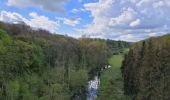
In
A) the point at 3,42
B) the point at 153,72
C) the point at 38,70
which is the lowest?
the point at 38,70

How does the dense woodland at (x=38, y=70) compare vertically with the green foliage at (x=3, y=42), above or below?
below

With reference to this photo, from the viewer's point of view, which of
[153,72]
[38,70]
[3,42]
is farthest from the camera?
[38,70]

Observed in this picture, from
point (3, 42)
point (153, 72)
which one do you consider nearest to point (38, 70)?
point (3, 42)

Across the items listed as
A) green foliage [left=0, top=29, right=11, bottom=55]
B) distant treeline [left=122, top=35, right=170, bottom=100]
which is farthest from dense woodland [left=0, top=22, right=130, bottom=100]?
distant treeline [left=122, top=35, right=170, bottom=100]

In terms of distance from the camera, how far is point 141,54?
235 feet

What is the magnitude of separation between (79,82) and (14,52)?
28.9 metres

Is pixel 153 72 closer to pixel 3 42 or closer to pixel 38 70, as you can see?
pixel 38 70

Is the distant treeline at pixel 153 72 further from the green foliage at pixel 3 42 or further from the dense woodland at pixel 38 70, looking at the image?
the green foliage at pixel 3 42

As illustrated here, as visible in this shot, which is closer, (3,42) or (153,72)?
(153,72)

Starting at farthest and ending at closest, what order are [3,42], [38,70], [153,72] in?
1. [38,70]
2. [3,42]
3. [153,72]

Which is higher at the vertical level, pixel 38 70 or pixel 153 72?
pixel 153 72

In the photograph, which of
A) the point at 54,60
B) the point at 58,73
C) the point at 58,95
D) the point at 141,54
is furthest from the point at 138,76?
the point at 54,60

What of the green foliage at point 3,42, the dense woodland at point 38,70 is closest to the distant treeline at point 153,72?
the dense woodland at point 38,70

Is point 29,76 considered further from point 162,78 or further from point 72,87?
point 162,78
